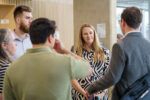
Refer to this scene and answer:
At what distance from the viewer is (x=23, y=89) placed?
1.54 metres

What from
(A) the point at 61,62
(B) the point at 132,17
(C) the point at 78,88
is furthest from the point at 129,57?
(C) the point at 78,88

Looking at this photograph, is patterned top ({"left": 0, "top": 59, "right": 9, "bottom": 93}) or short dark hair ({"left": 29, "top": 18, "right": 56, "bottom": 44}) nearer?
short dark hair ({"left": 29, "top": 18, "right": 56, "bottom": 44})

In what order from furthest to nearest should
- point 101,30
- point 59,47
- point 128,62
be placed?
point 101,30
point 128,62
point 59,47

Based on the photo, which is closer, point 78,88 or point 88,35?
point 78,88

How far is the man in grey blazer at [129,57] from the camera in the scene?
78.9 inches

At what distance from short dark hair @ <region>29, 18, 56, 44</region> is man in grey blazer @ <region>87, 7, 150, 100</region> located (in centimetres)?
72

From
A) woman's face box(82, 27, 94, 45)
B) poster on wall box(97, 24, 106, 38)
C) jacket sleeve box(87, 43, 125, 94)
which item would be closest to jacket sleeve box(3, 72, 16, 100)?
jacket sleeve box(87, 43, 125, 94)

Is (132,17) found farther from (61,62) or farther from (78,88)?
(78,88)

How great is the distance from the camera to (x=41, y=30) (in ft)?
5.08

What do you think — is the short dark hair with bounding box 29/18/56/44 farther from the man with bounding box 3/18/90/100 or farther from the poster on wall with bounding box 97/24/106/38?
the poster on wall with bounding box 97/24/106/38

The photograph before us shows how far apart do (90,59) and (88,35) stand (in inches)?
13.5

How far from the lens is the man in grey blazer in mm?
2004

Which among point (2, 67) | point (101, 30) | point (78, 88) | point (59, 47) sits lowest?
point (78, 88)

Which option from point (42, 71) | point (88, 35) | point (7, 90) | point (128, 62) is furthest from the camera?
point (88, 35)
